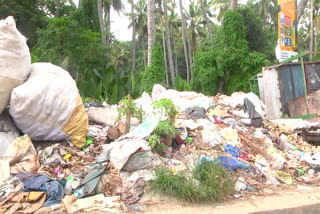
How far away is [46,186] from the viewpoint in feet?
10.7

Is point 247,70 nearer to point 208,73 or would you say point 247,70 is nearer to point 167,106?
point 208,73

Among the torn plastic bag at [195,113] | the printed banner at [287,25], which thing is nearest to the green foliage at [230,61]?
the printed banner at [287,25]

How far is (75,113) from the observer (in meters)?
4.12

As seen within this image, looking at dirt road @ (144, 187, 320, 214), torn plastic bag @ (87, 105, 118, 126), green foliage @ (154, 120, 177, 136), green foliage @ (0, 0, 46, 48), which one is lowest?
dirt road @ (144, 187, 320, 214)

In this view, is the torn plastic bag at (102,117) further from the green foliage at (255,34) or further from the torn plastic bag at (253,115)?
the green foliage at (255,34)

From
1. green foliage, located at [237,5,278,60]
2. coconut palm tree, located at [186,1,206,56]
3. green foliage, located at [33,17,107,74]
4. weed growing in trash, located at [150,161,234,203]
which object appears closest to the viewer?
weed growing in trash, located at [150,161,234,203]

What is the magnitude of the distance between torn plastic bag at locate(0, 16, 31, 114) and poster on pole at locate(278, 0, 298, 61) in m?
7.52

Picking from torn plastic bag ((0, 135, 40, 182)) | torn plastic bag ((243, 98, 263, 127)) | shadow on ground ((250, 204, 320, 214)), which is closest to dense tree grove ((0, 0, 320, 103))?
torn plastic bag ((243, 98, 263, 127))

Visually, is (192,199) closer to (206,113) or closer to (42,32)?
(206,113)

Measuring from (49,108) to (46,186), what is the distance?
1073mm

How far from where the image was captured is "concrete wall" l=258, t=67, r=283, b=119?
6.97m

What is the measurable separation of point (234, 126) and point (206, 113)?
98 centimetres

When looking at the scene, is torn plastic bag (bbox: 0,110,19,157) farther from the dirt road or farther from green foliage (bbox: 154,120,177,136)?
the dirt road

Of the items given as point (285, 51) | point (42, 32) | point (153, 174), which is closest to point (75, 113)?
point (153, 174)
